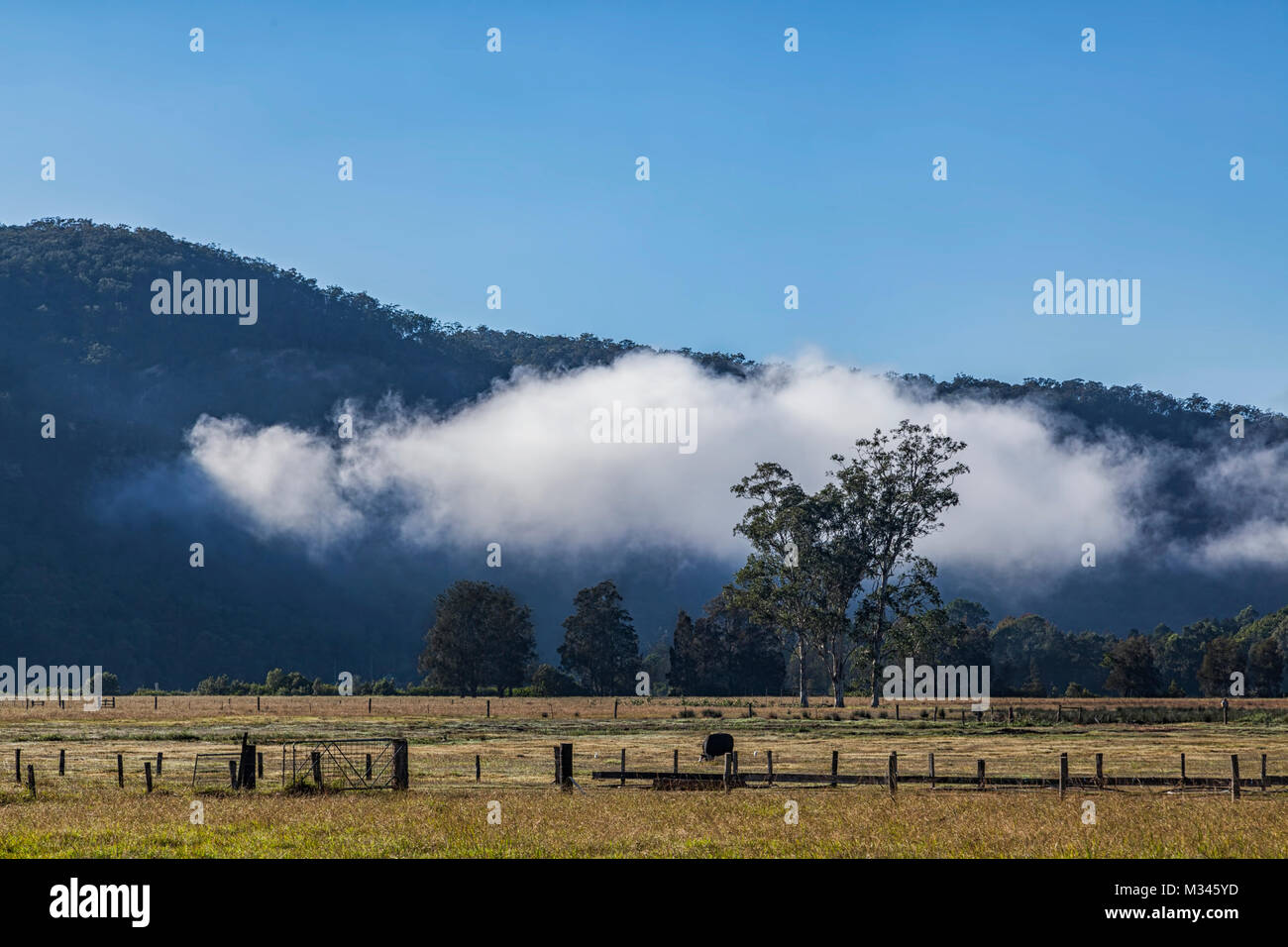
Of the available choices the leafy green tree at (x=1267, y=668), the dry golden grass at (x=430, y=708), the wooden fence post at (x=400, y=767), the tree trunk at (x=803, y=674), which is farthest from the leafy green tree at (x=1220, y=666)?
the wooden fence post at (x=400, y=767)

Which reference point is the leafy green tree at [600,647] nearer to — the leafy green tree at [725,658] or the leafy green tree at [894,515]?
the leafy green tree at [725,658]

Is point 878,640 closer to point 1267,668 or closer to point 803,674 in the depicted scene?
point 803,674

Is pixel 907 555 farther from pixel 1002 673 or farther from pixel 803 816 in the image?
pixel 803 816

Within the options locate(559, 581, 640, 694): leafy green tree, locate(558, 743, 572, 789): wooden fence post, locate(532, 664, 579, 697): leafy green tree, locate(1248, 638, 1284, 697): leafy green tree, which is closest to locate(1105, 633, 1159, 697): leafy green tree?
locate(1248, 638, 1284, 697): leafy green tree

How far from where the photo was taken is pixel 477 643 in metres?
154

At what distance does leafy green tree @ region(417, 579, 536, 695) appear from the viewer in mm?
152875

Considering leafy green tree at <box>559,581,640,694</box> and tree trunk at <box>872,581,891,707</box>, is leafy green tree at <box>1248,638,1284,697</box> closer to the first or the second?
tree trunk at <box>872,581,891,707</box>

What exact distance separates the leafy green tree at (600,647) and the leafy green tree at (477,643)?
941 cm

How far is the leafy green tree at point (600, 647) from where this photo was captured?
540 feet

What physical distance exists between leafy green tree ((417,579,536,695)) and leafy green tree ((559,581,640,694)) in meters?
9.41

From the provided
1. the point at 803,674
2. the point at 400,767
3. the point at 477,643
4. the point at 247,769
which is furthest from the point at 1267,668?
the point at 247,769
